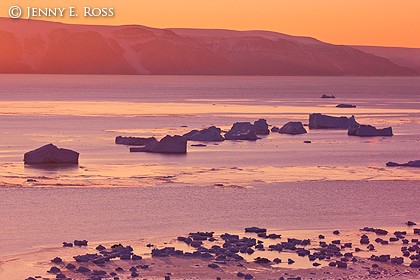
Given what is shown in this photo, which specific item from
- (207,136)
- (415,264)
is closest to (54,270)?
(415,264)

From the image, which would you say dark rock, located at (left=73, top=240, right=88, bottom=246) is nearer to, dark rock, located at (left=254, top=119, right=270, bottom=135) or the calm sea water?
the calm sea water

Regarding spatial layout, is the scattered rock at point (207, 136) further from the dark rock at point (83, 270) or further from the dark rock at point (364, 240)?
the dark rock at point (83, 270)

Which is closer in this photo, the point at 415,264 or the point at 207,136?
the point at 415,264

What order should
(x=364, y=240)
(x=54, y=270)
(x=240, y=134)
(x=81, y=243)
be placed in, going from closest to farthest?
(x=54, y=270), (x=81, y=243), (x=364, y=240), (x=240, y=134)

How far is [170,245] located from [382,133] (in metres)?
36.4

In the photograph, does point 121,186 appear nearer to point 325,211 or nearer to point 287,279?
point 325,211

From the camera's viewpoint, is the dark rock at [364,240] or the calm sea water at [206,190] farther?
the calm sea water at [206,190]

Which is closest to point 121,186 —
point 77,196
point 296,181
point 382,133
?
point 77,196

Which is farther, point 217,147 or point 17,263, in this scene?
point 217,147

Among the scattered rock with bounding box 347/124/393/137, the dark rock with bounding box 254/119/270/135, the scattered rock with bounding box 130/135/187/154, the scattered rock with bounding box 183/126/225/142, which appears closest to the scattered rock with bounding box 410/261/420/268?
the scattered rock with bounding box 130/135/187/154

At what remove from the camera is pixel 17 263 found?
19672 mm

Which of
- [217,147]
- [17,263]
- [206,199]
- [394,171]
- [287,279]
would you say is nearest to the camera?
[287,279]

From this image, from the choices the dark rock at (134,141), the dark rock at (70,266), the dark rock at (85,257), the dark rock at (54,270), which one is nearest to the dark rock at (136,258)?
the dark rock at (85,257)

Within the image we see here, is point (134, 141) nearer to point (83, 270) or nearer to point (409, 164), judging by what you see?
point (409, 164)
